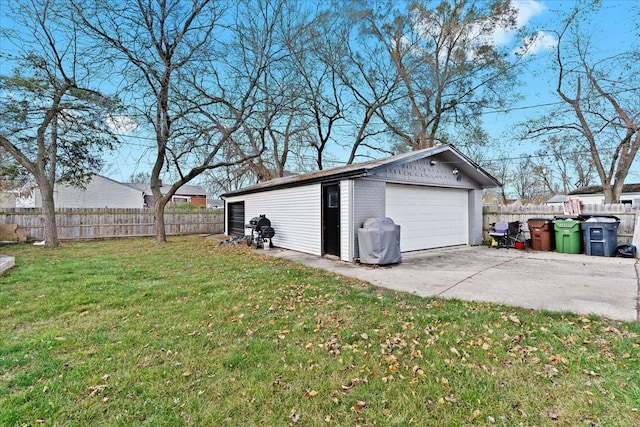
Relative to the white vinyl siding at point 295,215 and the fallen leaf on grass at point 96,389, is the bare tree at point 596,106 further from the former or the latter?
the fallen leaf on grass at point 96,389

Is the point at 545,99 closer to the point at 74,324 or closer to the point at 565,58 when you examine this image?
the point at 565,58

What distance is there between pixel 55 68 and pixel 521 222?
16.3m

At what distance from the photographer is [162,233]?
40.9 feet

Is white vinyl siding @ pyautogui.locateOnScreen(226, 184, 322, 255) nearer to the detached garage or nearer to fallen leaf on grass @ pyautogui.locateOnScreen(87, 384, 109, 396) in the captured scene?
the detached garage

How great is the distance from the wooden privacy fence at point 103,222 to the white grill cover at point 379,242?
1189 cm

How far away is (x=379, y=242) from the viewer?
684cm

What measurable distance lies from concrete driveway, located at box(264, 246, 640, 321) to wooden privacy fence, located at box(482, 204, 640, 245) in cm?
169

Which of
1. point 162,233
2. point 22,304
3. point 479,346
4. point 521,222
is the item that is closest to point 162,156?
point 162,233

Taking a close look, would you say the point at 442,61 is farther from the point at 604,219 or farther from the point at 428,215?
the point at 604,219

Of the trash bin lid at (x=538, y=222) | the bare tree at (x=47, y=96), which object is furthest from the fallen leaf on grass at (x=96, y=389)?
the trash bin lid at (x=538, y=222)

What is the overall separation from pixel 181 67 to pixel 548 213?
1326 centimetres

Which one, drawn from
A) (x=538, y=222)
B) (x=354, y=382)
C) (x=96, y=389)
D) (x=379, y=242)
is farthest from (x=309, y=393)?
(x=538, y=222)

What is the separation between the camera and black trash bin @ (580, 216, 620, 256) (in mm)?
8047

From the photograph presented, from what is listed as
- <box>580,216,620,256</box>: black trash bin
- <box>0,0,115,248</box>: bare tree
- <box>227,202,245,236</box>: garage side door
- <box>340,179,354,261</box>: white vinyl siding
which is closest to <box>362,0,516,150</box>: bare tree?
<box>580,216,620,256</box>: black trash bin
